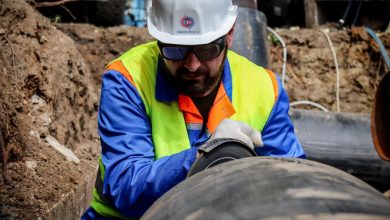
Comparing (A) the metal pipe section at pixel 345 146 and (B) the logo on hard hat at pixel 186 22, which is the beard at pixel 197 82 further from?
(A) the metal pipe section at pixel 345 146

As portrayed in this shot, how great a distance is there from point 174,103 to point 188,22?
0.37m

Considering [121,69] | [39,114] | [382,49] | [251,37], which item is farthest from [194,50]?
[382,49]

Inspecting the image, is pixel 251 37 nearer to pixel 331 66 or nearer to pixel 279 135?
pixel 331 66

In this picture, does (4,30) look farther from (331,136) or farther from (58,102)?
(331,136)

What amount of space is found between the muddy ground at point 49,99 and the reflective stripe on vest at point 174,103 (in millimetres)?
501

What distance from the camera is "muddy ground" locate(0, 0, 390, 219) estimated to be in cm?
298

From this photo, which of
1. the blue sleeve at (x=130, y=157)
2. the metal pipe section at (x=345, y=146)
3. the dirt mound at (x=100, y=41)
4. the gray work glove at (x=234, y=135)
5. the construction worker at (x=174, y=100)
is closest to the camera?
the gray work glove at (x=234, y=135)

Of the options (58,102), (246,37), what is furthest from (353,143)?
(58,102)

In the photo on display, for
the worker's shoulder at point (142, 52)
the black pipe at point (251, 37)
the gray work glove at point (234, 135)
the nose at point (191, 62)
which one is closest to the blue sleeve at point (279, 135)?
the gray work glove at point (234, 135)

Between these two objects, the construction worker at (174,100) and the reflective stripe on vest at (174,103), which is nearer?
the construction worker at (174,100)

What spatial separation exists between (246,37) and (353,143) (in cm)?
113

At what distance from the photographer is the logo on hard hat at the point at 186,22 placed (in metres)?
2.57

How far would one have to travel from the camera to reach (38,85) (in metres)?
3.53

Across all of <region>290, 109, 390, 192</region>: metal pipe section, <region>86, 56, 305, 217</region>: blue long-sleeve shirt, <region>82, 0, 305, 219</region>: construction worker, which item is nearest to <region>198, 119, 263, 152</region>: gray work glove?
<region>82, 0, 305, 219</region>: construction worker
